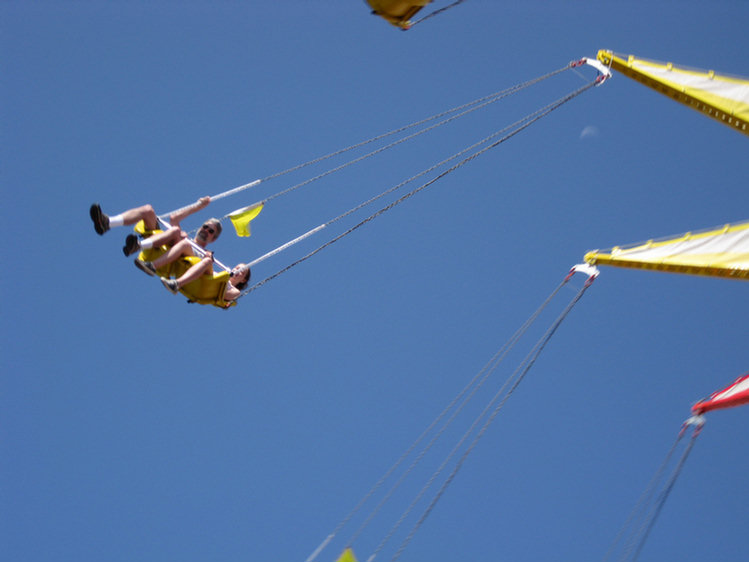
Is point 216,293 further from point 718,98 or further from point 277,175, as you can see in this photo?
point 718,98

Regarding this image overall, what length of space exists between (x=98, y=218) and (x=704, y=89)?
8.56 meters

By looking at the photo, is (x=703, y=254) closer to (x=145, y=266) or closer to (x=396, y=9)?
(x=396, y=9)

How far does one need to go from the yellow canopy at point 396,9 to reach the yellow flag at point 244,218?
363cm

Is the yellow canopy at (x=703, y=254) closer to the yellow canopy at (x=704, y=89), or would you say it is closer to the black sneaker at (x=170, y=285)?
the yellow canopy at (x=704, y=89)

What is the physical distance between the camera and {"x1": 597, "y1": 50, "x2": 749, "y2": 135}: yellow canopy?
12812 millimetres

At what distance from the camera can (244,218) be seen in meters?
14.0

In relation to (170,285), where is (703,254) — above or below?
above

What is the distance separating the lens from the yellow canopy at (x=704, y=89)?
504 inches

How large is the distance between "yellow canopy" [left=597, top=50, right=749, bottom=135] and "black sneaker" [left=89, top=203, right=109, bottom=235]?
736 cm

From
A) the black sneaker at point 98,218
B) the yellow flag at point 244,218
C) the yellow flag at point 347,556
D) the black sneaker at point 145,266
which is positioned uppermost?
the yellow flag at point 244,218

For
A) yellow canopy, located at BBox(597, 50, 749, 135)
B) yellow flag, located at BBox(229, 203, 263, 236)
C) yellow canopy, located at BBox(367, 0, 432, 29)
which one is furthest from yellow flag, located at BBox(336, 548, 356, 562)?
yellow canopy, located at BBox(597, 50, 749, 135)

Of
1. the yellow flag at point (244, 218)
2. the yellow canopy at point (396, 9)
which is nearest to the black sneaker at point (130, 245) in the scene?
the yellow flag at point (244, 218)

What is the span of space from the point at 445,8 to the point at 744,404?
8657 mm

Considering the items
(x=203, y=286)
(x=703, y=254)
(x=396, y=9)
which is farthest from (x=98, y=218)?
(x=703, y=254)
